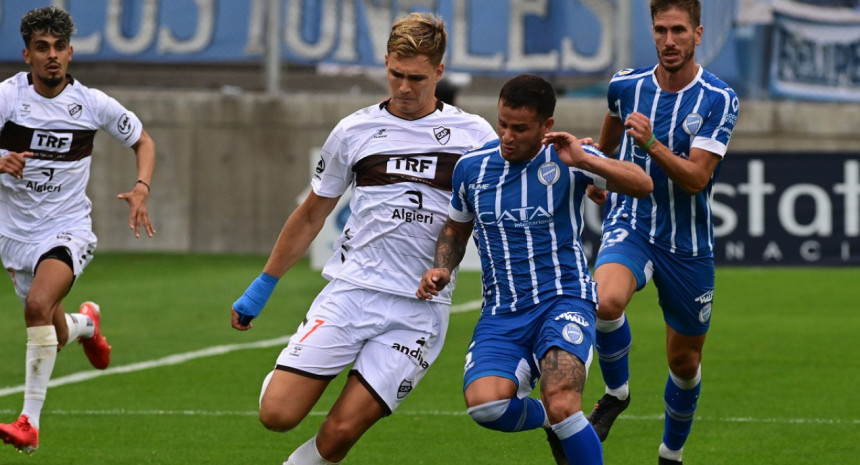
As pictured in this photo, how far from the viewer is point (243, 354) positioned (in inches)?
454

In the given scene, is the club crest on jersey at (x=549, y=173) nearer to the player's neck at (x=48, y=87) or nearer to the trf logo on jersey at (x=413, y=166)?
the trf logo on jersey at (x=413, y=166)

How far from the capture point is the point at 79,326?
938 centimetres

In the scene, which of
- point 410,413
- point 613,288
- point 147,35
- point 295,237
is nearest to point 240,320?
point 295,237

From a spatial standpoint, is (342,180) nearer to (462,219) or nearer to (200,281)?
(462,219)

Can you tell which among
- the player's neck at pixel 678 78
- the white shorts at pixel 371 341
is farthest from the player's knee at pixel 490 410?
the player's neck at pixel 678 78

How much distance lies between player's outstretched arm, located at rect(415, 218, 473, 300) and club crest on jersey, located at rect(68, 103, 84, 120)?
3.18 meters

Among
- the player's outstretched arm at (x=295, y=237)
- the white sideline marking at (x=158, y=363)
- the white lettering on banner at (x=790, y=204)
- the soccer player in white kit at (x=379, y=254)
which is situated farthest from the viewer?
the white lettering on banner at (x=790, y=204)

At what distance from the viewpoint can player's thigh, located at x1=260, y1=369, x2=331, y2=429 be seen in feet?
19.7

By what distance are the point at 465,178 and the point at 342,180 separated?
623 millimetres

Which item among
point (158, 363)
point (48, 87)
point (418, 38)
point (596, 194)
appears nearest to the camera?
point (418, 38)

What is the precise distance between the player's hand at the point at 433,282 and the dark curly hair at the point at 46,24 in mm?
3133

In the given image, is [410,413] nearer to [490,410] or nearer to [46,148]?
[46,148]

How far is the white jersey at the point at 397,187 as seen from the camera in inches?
247

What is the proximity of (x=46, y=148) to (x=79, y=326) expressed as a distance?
1.37 meters
